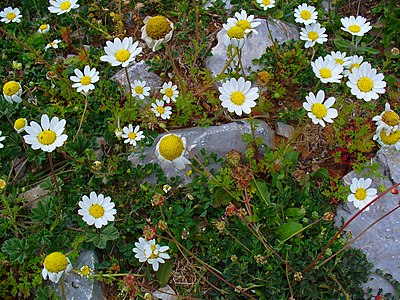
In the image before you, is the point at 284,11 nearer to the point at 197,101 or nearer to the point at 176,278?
the point at 197,101

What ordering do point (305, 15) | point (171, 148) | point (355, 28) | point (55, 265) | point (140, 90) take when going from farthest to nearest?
point (305, 15)
point (355, 28)
point (140, 90)
point (171, 148)
point (55, 265)

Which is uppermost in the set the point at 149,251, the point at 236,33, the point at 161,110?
the point at 236,33

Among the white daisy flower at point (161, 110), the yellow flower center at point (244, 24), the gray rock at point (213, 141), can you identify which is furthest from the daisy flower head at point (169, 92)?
the yellow flower center at point (244, 24)

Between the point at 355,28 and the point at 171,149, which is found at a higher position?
the point at 355,28

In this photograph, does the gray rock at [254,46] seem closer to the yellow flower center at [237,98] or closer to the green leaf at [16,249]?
the yellow flower center at [237,98]

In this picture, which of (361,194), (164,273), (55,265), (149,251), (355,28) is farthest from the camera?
(355,28)

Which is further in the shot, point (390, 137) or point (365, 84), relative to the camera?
point (365, 84)

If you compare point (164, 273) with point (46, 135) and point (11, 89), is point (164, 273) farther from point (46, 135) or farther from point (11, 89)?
point (11, 89)

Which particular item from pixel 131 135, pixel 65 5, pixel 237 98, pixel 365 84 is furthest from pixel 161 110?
pixel 365 84
